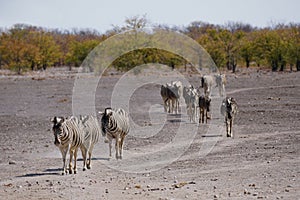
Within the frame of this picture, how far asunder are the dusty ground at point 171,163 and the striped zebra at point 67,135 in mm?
521

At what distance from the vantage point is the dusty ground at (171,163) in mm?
10602

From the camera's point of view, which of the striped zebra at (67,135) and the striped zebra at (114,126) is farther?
the striped zebra at (114,126)

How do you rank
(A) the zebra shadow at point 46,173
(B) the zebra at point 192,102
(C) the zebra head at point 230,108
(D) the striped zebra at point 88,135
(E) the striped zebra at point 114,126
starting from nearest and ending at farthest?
1. (A) the zebra shadow at point 46,173
2. (D) the striped zebra at point 88,135
3. (E) the striped zebra at point 114,126
4. (C) the zebra head at point 230,108
5. (B) the zebra at point 192,102

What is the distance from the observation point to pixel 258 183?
36.1ft

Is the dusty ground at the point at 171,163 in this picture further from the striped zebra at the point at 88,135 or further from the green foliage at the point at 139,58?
the green foliage at the point at 139,58

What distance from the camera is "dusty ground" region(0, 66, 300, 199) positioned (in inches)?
417

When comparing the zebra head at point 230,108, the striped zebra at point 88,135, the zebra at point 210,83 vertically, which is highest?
the zebra at point 210,83

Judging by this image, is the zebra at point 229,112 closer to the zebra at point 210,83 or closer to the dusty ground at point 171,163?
the dusty ground at point 171,163

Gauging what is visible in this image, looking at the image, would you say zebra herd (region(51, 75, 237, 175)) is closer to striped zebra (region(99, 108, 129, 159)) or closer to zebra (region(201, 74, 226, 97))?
striped zebra (region(99, 108, 129, 159))

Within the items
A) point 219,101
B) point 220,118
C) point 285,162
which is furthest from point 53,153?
point 219,101

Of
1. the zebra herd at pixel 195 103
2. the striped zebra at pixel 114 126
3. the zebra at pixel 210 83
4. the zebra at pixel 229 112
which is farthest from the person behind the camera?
the zebra at pixel 210 83

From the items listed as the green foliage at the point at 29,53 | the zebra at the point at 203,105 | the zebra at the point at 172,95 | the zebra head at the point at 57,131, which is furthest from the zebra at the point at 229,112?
the green foliage at the point at 29,53

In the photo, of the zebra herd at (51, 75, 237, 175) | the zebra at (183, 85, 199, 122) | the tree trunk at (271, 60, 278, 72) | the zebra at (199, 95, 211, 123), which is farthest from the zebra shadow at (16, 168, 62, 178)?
the tree trunk at (271, 60, 278, 72)

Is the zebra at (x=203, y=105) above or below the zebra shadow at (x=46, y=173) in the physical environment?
above
